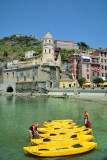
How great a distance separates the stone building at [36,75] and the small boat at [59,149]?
70.6 m

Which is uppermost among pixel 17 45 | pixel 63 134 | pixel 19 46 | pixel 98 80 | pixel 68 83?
pixel 17 45

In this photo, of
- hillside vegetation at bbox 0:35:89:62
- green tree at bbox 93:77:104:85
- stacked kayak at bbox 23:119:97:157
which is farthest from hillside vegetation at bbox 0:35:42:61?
stacked kayak at bbox 23:119:97:157

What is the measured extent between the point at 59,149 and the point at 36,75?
7592cm

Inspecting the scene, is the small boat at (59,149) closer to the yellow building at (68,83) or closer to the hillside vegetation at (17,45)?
the yellow building at (68,83)

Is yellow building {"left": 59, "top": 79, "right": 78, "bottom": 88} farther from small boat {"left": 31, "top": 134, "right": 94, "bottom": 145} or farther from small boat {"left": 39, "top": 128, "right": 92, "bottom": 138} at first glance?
small boat {"left": 31, "top": 134, "right": 94, "bottom": 145}

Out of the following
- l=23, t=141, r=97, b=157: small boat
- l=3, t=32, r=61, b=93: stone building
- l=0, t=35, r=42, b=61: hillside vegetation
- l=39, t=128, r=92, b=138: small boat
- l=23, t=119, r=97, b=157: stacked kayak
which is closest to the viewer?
l=23, t=141, r=97, b=157: small boat

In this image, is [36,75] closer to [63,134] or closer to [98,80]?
[98,80]

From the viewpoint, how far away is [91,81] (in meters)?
94.9

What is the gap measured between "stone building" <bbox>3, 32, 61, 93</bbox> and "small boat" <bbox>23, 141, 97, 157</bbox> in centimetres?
7058

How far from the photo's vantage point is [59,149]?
16.5 metres

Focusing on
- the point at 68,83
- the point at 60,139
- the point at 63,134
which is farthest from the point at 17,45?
the point at 60,139

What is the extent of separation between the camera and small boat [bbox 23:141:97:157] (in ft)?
52.8

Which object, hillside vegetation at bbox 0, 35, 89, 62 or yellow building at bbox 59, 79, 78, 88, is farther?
hillside vegetation at bbox 0, 35, 89, 62

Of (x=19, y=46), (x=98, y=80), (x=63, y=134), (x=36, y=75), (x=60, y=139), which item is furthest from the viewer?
(x=19, y=46)
